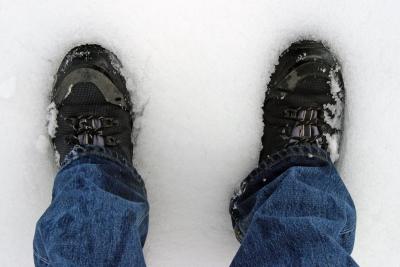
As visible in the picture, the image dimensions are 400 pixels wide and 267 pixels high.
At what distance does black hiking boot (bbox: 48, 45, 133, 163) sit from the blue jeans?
3.2 inches

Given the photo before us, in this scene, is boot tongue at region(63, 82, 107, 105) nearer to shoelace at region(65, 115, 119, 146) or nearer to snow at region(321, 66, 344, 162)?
shoelace at region(65, 115, 119, 146)

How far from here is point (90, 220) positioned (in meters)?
0.87

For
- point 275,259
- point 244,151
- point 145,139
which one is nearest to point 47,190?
point 145,139

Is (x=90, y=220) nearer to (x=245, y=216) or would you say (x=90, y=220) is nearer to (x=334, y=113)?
(x=245, y=216)

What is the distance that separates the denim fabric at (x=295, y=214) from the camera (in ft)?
2.62

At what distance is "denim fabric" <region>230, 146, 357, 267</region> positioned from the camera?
0.80 meters

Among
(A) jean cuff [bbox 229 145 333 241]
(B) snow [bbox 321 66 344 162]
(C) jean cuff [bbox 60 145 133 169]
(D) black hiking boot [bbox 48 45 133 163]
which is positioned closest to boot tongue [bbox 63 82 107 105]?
(D) black hiking boot [bbox 48 45 133 163]

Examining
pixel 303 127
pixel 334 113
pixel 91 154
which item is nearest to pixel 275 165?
pixel 303 127

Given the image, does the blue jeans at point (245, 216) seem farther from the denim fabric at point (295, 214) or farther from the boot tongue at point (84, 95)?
the boot tongue at point (84, 95)

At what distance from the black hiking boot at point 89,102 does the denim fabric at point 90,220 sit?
10cm

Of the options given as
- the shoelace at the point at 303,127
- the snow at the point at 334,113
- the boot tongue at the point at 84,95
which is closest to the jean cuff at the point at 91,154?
the boot tongue at the point at 84,95

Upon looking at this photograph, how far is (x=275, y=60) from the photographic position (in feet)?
3.88

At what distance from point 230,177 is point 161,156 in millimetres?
198

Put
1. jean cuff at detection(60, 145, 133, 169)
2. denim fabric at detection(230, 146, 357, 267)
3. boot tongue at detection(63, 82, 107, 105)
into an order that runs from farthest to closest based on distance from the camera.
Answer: boot tongue at detection(63, 82, 107, 105)
jean cuff at detection(60, 145, 133, 169)
denim fabric at detection(230, 146, 357, 267)
